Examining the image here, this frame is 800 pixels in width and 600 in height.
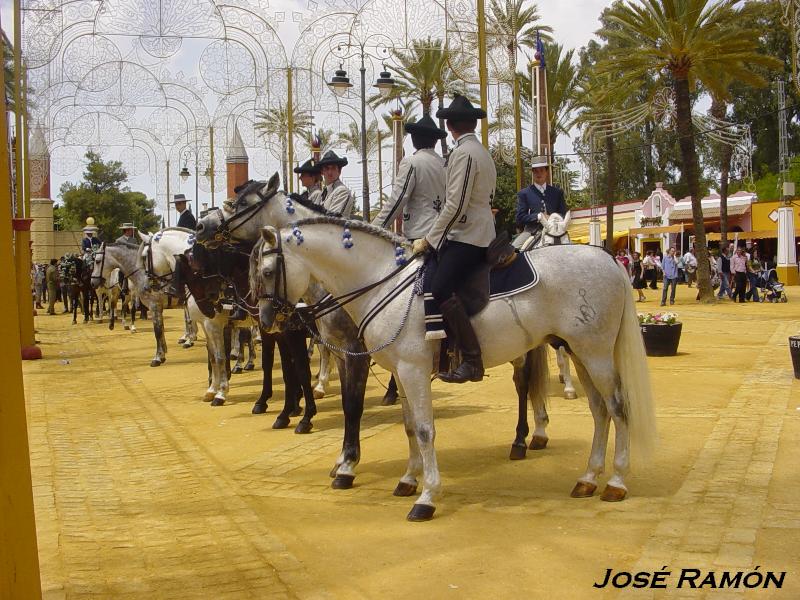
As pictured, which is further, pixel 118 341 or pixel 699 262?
pixel 699 262

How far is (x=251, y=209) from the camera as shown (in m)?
8.60

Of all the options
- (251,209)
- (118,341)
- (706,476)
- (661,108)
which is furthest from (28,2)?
(661,108)

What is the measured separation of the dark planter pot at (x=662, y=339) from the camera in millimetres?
14570

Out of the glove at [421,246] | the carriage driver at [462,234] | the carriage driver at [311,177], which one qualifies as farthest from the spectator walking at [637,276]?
the glove at [421,246]

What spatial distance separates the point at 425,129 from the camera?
7633mm

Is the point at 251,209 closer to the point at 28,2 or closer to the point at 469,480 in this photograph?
the point at 469,480

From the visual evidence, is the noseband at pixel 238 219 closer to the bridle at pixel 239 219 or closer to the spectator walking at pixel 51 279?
the bridle at pixel 239 219

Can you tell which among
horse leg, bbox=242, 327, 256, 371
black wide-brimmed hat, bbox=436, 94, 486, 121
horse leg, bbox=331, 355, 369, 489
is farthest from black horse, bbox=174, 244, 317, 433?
horse leg, bbox=242, 327, 256, 371

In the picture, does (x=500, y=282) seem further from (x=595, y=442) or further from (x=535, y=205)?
(x=535, y=205)

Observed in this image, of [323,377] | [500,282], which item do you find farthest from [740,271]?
[500,282]

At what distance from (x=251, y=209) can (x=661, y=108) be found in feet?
77.5

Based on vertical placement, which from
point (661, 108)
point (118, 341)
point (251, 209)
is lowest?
point (118, 341)

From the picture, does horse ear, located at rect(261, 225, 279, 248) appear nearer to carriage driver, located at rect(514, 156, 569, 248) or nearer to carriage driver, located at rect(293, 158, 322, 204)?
carriage driver, located at rect(514, 156, 569, 248)

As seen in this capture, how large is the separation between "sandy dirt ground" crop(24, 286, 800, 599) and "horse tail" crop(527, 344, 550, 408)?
514 mm
